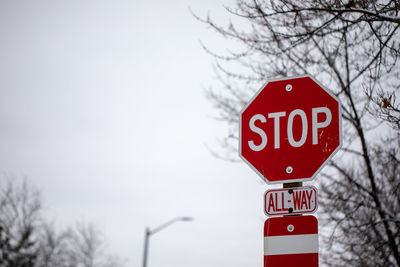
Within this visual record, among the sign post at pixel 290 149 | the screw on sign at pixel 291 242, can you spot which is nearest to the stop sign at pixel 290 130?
the sign post at pixel 290 149

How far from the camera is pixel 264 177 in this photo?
326 centimetres

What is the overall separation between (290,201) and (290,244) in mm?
276

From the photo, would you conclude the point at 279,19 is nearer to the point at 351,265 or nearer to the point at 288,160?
the point at 288,160

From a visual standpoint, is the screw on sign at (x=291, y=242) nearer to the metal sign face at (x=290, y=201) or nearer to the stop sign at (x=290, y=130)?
the metal sign face at (x=290, y=201)

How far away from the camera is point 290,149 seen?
324 centimetres

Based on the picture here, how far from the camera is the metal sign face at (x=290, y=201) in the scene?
301 cm

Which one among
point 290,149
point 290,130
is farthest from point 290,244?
point 290,130

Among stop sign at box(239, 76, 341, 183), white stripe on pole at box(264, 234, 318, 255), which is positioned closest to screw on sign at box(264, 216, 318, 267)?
white stripe on pole at box(264, 234, 318, 255)

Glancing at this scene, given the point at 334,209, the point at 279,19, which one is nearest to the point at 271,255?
the point at 279,19

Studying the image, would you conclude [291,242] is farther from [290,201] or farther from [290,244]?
[290,201]

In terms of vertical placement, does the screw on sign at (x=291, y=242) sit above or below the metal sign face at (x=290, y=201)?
below

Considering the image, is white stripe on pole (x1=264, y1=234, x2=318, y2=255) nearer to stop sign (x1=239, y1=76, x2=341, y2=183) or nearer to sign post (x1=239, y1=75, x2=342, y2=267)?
sign post (x1=239, y1=75, x2=342, y2=267)

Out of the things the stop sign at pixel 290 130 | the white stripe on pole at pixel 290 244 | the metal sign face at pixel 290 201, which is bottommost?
the white stripe on pole at pixel 290 244

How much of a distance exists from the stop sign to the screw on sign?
29 cm
